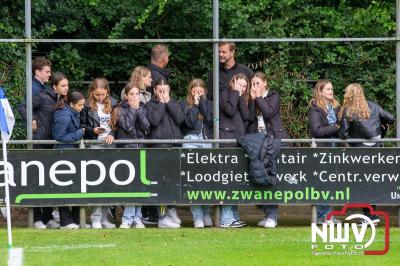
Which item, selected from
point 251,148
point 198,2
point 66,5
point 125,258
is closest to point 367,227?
point 251,148

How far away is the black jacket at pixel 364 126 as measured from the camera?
17.7 metres

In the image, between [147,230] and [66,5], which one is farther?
[66,5]

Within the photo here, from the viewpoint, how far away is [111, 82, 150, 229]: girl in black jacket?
1758 centimetres

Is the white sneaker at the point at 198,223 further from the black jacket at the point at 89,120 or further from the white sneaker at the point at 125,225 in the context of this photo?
the black jacket at the point at 89,120

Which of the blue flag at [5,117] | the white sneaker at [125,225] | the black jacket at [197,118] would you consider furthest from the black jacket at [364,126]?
the blue flag at [5,117]

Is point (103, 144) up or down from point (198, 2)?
down

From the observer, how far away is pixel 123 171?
1764 centimetres

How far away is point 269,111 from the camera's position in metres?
17.7

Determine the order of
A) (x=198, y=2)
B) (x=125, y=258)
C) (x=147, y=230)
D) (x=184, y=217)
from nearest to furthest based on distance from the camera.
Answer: (x=125, y=258)
(x=147, y=230)
(x=184, y=217)
(x=198, y=2)

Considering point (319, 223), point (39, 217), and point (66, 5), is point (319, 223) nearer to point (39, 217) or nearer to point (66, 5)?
point (39, 217)

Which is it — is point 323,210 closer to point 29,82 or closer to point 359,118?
point 359,118

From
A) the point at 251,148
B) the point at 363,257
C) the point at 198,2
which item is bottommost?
the point at 363,257

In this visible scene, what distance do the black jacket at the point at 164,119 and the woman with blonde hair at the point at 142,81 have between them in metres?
0.24

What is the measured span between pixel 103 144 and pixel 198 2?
5.19 m
